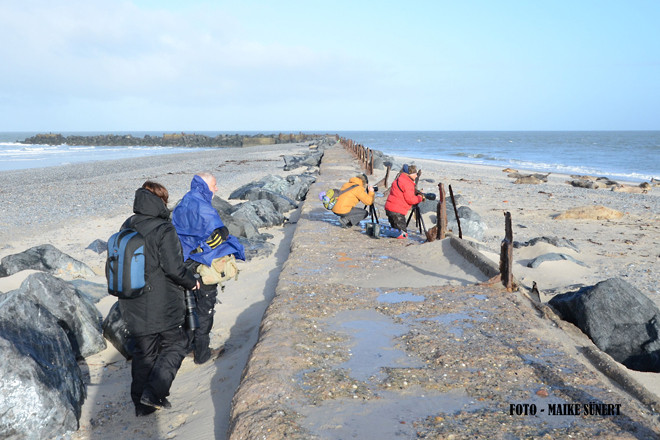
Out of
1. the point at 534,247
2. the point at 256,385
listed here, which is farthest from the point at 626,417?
the point at 534,247

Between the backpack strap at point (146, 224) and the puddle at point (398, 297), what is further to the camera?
the puddle at point (398, 297)

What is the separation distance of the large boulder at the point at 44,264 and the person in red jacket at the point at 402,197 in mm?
4464

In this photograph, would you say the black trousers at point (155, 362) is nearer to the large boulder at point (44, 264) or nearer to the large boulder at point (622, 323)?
the large boulder at point (622, 323)

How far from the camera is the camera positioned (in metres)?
3.77

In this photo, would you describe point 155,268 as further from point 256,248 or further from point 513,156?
point 513,156

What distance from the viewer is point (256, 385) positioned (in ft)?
10.0

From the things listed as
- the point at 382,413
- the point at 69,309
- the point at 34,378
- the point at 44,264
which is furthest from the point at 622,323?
the point at 44,264

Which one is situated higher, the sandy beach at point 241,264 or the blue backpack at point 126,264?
the blue backpack at point 126,264

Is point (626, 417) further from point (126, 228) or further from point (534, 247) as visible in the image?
point (534, 247)

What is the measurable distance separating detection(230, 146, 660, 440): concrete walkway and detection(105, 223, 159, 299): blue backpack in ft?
3.05

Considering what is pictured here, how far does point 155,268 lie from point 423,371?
6.16 feet

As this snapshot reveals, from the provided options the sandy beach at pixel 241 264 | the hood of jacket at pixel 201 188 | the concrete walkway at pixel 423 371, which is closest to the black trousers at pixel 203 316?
the sandy beach at pixel 241 264

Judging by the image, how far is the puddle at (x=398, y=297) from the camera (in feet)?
15.7

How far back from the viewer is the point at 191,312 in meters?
3.82
